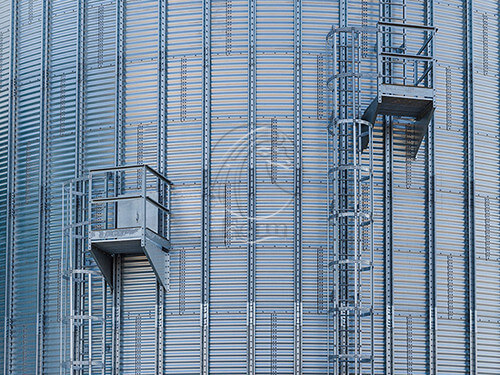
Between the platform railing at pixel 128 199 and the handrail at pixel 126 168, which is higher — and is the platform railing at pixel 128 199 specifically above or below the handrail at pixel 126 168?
below

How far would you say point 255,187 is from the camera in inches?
1176

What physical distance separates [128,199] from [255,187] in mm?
4072

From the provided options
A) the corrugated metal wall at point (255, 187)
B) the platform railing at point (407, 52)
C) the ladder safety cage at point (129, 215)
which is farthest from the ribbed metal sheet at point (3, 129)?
the platform railing at point (407, 52)

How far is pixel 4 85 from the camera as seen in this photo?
34.8 metres

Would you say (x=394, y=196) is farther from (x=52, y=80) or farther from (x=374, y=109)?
(x=52, y=80)

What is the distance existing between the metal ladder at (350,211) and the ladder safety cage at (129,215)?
17.3 feet

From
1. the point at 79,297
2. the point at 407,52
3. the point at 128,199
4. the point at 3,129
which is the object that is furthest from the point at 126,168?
the point at 407,52

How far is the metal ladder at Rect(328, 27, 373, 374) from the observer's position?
94.0ft

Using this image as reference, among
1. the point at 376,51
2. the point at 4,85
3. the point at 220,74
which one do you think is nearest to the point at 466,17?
the point at 376,51

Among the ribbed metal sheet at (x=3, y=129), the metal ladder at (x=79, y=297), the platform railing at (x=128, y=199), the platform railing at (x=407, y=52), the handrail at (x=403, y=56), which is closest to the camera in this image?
the handrail at (x=403, y=56)

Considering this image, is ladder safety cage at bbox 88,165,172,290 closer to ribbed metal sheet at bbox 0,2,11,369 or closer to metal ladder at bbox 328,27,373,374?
ribbed metal sheet at bbox 0,2,11,369

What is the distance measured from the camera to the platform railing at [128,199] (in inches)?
1153

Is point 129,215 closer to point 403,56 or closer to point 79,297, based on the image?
point 79,297

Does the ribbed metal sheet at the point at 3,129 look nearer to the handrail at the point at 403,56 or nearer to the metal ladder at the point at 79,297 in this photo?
the metal ladder at the point at 79,297
